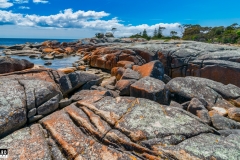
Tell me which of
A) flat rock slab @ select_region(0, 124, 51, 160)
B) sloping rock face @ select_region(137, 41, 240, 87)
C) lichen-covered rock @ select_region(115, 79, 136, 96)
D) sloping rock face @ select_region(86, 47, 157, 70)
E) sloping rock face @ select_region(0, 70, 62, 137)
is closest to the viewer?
flat rock slab @ select_region(0, 124, 51, 160)

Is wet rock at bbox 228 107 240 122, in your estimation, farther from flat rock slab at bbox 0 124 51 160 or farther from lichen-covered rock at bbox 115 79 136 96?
flat rock slab at bbox 0 124 51 160

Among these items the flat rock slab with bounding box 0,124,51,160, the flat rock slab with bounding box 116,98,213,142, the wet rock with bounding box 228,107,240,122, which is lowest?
the wet rock with bounding box 228,107,240,122

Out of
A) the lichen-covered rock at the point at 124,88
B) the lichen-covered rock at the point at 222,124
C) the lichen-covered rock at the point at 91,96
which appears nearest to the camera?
the lichen-covered rock at the point at 222,124

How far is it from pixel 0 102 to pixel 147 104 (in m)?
4.48

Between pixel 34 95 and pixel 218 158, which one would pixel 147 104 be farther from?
pixel 34 95

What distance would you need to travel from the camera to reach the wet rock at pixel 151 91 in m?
7.38

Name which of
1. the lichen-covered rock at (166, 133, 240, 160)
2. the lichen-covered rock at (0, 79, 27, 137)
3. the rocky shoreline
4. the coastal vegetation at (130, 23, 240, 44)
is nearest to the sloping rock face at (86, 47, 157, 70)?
the rocky shoreline

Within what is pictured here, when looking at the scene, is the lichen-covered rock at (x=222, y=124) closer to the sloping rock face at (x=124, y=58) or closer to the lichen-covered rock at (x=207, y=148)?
the lichen-covered rock at (x=207, y=148)

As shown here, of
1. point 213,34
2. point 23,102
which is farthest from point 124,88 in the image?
point 213,34

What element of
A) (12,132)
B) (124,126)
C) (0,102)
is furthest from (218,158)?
(0,102)

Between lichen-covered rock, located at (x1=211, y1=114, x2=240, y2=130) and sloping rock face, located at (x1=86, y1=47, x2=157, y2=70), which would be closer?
lichen-covered rock, located at (x1=211, y1=114, x2=240, y2=130)

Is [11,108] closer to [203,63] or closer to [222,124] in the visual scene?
[222,124]

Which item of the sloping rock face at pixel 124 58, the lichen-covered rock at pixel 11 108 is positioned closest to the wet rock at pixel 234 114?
the lichen-covered rock at pixel 11 108

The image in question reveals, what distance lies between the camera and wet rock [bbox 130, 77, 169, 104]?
24.2ft
